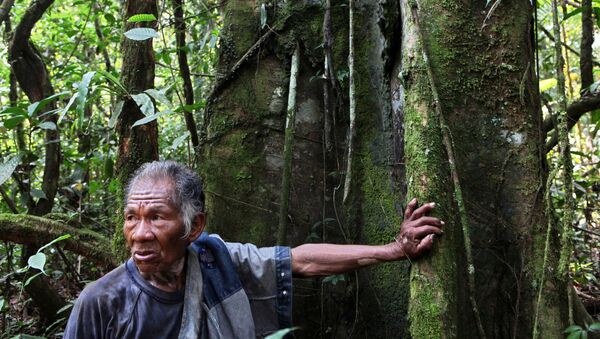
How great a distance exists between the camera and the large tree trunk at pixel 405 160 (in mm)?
2537

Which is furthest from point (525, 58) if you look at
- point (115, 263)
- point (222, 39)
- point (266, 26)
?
point (115, 263)

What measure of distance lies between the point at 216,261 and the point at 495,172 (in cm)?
142

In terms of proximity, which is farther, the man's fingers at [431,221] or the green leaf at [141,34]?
the green leaf at [141,34]

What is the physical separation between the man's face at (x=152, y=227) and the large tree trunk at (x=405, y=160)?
99cm

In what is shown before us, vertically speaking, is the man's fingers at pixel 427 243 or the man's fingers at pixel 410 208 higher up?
the man's fingers at pixel 410 208

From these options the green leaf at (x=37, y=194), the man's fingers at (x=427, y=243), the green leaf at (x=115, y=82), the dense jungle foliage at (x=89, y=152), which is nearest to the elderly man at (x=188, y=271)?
the man's fingers at (x=427, y=243)

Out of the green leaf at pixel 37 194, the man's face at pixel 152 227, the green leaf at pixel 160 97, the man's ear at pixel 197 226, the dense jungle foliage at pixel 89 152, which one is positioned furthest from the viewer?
the green leaf at pixel 37 194

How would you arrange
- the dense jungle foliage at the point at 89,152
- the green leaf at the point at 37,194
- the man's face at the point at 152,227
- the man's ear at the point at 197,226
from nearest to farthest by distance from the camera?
the man's face at the point at 152,227 < the man's ear at the point at 197,226 < the dense jungle foliage at the point at 89,152 < the green leaf at the point at 37,194

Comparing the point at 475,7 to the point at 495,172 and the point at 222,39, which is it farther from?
the point at 222,39

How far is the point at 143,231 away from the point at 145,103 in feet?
3.30

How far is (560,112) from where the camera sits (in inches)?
94.7

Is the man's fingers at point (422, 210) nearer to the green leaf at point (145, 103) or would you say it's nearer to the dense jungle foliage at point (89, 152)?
the dense jungle foliage at point (89, 152)

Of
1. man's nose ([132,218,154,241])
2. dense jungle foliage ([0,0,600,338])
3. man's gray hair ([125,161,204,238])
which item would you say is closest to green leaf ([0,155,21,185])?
dense jungle foliage ([0,0,600,338])

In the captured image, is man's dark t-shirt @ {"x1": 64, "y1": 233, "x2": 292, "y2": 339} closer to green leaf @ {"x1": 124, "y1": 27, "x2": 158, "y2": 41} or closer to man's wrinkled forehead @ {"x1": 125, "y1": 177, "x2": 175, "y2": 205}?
man's wrinkled forehead @ {"x1": 125, "y1": 177, "x2": 175, "y2": 205}
